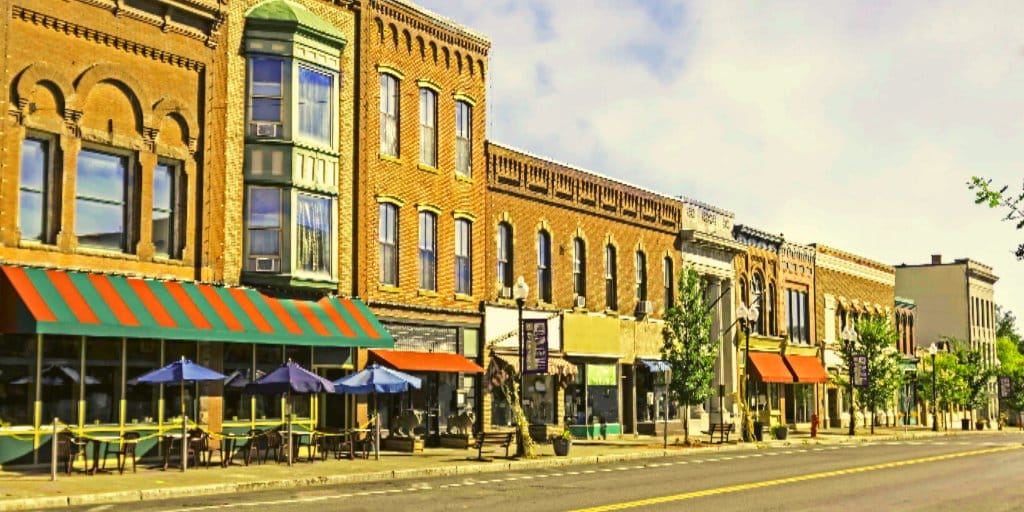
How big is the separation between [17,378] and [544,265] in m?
22.2

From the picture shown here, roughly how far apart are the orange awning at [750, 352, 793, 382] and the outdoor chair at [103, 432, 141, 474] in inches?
1477

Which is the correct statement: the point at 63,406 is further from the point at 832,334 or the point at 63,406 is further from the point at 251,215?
the point at 832,334

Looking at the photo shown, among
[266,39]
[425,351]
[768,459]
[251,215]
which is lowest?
[768,459]

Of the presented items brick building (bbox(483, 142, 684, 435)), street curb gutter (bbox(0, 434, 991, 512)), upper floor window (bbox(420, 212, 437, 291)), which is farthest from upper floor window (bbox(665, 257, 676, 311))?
upper floor window (bbox(420, 212, 437, 291))

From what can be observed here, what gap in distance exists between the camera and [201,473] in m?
26.4

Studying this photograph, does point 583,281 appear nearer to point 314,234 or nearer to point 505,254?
point 505,254

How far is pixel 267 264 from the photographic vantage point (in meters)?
32.8

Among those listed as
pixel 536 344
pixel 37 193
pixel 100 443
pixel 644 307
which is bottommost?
pixel 100 443

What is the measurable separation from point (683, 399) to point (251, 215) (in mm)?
19343

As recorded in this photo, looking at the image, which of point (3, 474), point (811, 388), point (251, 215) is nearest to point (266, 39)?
point (251, 215)

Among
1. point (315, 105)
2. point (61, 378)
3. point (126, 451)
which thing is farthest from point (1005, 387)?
point (61, 378)

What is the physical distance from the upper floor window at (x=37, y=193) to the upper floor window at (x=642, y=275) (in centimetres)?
2785

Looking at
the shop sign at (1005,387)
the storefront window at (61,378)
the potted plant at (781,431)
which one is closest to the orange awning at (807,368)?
the potted plant at (781,431)

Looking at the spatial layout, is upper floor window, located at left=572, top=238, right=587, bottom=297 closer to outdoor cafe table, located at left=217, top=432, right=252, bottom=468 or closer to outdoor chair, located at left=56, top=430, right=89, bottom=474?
outdoor cafe table, located at left=217, top=432, right=252, bottom=468
